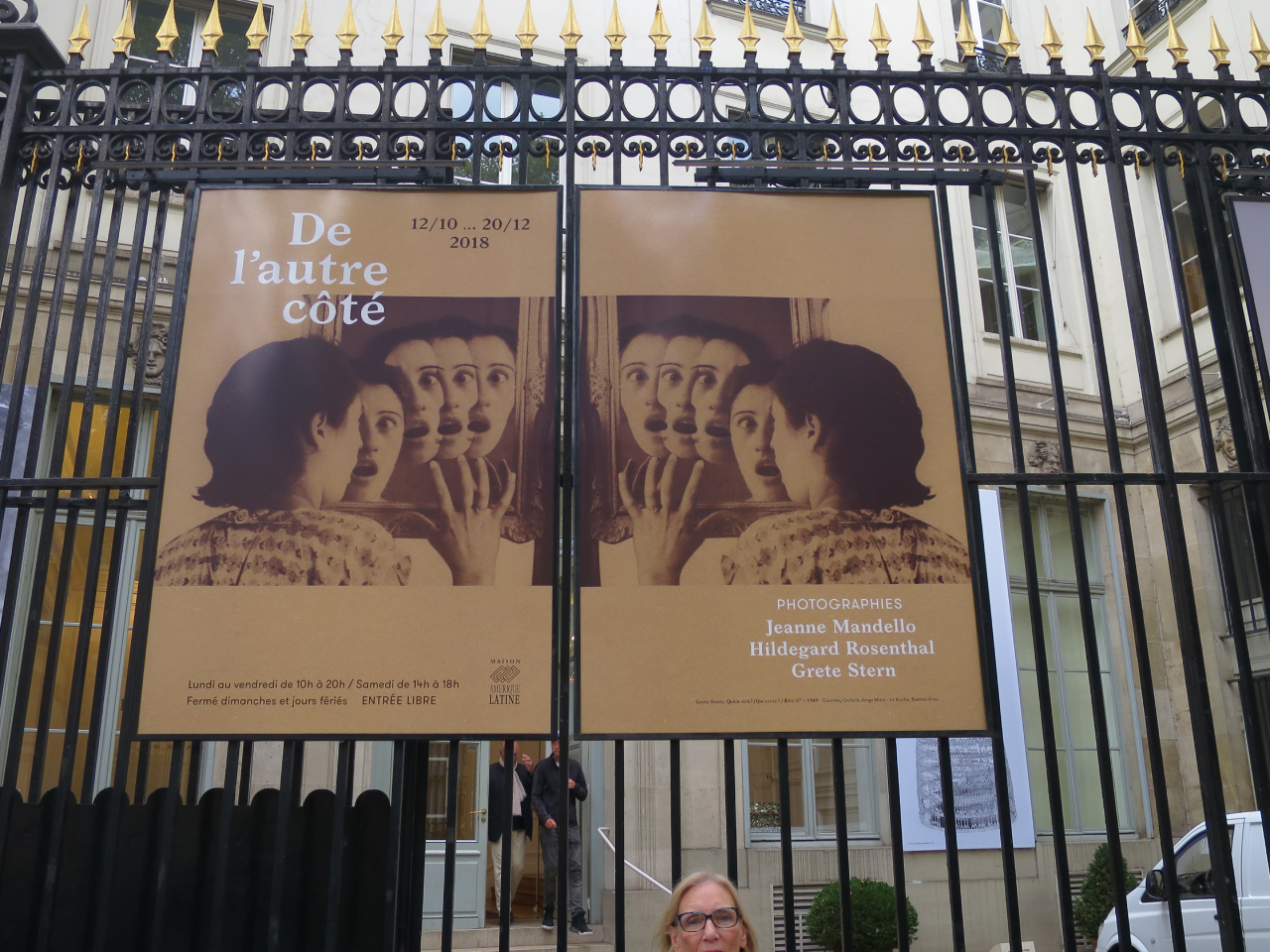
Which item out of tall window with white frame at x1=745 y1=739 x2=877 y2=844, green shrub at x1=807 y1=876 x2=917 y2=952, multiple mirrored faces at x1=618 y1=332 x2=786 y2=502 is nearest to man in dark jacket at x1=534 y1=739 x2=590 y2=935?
green shrub at x1=807 y1=876 x2=917 y2=952

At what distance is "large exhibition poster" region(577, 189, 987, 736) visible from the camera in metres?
3.82

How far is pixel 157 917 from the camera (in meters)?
3.54

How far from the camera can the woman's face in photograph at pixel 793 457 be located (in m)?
4.05

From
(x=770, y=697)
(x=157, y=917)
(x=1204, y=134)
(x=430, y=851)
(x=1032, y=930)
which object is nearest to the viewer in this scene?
(x=157, y=917)

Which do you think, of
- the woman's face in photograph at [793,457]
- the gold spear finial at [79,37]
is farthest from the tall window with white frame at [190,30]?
the woman's face in photograph at [793,457]

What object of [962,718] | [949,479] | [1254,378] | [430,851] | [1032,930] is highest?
[1254,378]

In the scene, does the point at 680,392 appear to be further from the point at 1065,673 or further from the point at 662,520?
the point at 1065,673

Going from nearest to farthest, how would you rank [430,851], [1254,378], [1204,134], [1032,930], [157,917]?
[157,917]
[1254,378]
[1204,134]
[430,851]
[1032,930]

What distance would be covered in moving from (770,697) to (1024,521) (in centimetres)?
122

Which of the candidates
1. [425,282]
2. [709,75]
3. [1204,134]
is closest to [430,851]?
[425,282]

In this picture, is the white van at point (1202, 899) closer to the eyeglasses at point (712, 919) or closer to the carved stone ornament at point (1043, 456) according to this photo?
the eyeglasses at point (712, 919)

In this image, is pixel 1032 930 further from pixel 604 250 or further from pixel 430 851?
pixel 604 250

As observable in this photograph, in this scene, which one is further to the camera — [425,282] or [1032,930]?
[1032,930]

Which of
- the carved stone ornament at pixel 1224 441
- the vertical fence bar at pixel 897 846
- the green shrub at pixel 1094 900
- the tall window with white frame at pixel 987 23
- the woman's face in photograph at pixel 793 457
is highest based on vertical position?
the tall window with white frame at pixel 987 23
